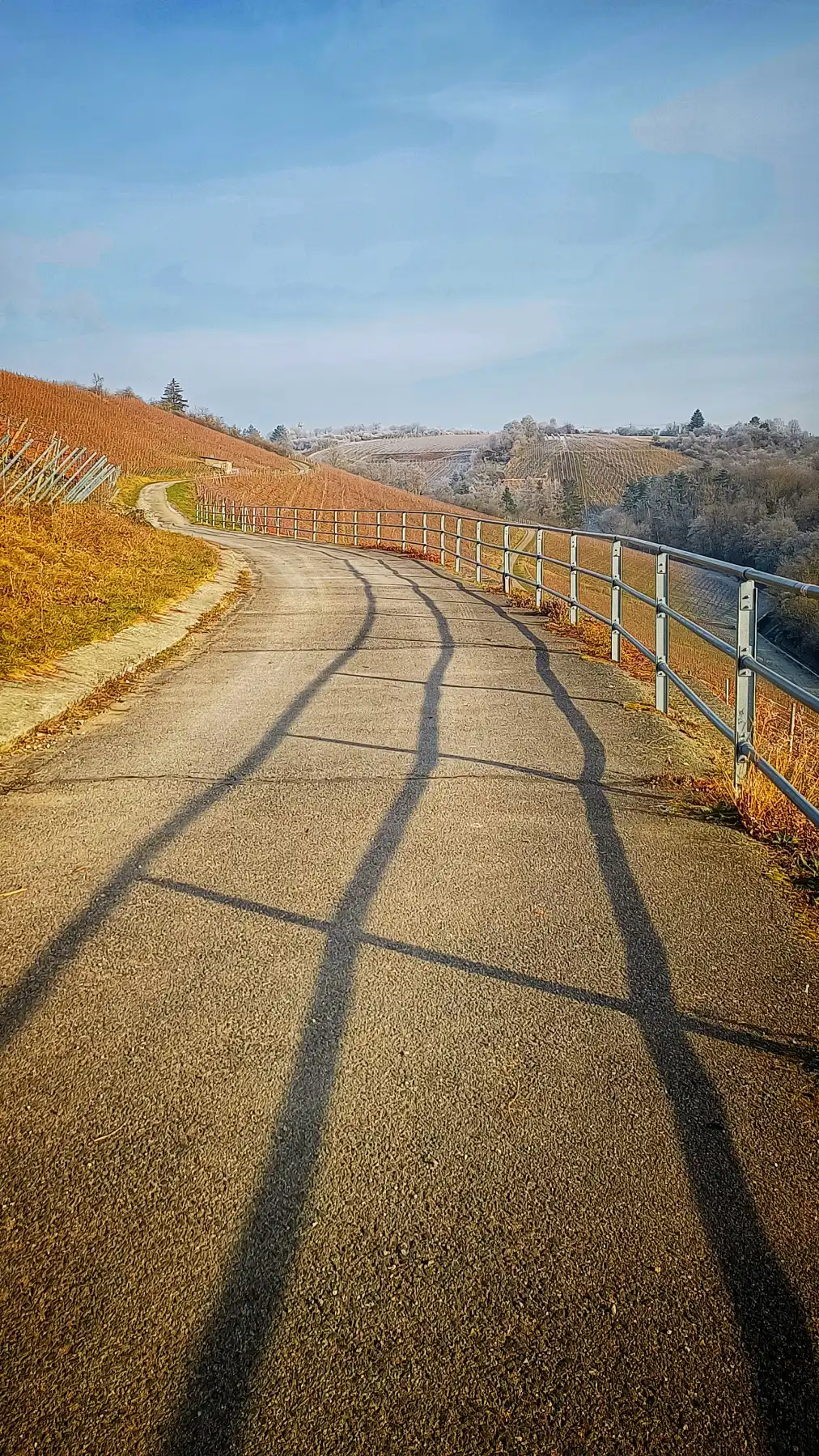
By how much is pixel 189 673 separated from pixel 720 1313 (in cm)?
754

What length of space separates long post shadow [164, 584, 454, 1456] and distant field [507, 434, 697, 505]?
11560 centimetres

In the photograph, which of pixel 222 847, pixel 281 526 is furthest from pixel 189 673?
pixel 281 526

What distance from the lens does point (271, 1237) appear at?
6.79ft

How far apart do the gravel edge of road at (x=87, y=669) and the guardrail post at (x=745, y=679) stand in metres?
4.46

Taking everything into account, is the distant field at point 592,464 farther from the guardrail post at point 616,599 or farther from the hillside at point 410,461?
the guardrail post at point 616,599

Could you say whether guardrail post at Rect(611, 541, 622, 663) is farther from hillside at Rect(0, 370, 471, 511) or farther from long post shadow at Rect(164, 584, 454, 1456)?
hillside at Rect(0, 370, 471, 511)

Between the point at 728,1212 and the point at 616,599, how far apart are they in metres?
7.27

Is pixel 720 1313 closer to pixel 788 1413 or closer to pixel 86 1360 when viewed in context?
pixel 788 1413

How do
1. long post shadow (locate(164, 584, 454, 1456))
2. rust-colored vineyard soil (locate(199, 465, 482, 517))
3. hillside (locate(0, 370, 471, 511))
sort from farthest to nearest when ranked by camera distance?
hillside (locate(0, 370, 471, 511)) → rust-colored vineyard soil (locate(199, 465, 482, 517)) → long post shadow (locate(164, 584, 454, 1456))

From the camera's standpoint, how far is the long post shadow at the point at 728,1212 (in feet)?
5.55

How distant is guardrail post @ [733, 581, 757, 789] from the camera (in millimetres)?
4715

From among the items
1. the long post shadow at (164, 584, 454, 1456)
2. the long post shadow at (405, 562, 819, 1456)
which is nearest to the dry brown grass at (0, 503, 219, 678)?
the long post shadow at (164, 584, 454, 1456)

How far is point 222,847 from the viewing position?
430 cm

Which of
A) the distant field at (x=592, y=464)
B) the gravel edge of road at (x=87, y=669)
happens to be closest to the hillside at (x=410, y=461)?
the distant field at (x=592, y=464)
